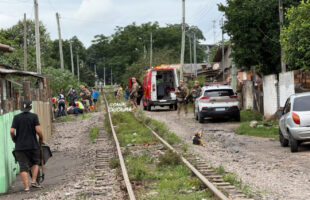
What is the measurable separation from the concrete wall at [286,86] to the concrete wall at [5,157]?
11.9 meters

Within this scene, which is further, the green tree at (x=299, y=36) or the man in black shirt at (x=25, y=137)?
the green tree at (x=299, y=36)

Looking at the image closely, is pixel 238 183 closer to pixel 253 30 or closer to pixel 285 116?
pixel 285 116

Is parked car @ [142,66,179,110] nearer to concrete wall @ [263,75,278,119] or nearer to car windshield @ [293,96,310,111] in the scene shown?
concrete wall @ [263,75,278,119]

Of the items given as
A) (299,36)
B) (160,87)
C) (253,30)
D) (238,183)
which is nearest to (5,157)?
(238,183)

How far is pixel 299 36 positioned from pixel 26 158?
1165cm

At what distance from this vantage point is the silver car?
507 inches

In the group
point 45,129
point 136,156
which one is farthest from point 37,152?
point 45,129

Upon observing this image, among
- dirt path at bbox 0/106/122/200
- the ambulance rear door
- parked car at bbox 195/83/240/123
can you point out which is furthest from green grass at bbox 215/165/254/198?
the ambulance rear door

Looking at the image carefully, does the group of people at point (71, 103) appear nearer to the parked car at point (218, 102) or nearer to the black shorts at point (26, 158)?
the parked car at point (218, 102)

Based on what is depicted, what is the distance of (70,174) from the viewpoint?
37.7 feet

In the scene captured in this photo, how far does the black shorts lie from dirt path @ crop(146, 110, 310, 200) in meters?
3.87

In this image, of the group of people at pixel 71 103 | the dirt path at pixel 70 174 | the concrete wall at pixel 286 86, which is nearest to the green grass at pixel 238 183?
the dirt path at pixel 70 174

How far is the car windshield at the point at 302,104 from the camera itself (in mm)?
13227

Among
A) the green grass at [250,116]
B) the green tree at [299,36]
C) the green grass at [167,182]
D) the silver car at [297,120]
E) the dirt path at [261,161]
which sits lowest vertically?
the dirt path at [261,161]
